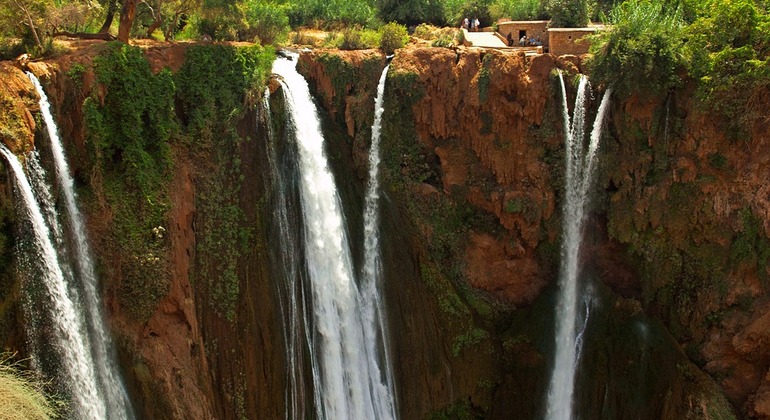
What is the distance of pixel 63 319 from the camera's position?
12.1 m

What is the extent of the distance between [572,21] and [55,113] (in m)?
15.9

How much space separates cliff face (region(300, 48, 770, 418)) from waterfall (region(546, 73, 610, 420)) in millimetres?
311

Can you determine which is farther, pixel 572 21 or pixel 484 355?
pixel 572 21

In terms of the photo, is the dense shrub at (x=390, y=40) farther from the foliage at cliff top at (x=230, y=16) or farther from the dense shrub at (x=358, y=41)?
the foliage at cliff top at (x=230, y=16)

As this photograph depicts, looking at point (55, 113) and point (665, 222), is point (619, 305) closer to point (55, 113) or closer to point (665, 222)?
point (665, 222)

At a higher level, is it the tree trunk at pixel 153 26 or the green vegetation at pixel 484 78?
the tree trunk at pixel 153 26

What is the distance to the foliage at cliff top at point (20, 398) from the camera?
990 centimetres

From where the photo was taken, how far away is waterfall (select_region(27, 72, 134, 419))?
41.5 ft

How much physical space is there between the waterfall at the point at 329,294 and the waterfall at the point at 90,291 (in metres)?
4.58

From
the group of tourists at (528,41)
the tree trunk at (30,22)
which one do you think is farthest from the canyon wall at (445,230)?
the group of tourists at (528,41)

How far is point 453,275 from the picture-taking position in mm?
18625

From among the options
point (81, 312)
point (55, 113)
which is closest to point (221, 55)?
point (55, 113)

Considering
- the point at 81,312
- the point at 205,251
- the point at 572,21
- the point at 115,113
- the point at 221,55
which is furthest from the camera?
the point at 572,21

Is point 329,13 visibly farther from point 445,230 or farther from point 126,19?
Answer: point 445,230
